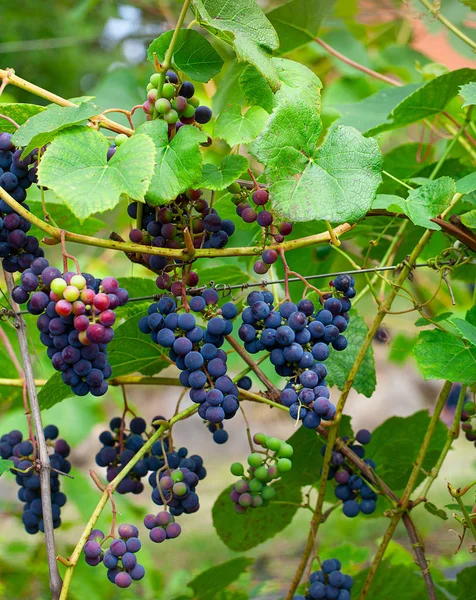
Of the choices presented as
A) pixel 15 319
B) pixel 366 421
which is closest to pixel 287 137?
pixel 15 319

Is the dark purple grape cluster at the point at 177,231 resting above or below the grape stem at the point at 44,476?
above

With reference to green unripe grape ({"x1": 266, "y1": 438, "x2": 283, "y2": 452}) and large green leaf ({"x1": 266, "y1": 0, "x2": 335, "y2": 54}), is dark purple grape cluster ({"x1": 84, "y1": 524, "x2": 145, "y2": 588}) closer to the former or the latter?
green unripe grape ({"x1": 266, "y1": 438, "x2": 283, "y2": 452})

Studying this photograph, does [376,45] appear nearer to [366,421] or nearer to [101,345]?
[101,345]

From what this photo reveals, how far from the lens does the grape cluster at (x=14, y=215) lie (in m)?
0.75

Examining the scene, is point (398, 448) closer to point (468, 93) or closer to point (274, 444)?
point (274, 444)

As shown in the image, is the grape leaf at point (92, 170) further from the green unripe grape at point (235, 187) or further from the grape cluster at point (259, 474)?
the grape cluster at point (259, 474)

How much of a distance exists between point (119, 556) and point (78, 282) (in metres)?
0.31

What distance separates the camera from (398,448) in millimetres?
1110

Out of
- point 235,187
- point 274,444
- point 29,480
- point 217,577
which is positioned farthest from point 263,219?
point 217,577

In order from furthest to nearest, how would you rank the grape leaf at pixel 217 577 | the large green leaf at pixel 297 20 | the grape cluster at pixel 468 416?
the large green leaf at pixel 297 20 → the grape leaf at pixel 217 577 → the grape cluster at pixel 468 416

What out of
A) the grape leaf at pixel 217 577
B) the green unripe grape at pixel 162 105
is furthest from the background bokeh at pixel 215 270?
the grape leaf at pixel 217 577

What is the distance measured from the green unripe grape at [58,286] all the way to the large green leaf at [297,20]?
89 cm

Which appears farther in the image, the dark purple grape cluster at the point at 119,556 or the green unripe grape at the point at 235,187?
the green unripe grape at the point at 235,187

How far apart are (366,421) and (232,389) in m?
4.59
